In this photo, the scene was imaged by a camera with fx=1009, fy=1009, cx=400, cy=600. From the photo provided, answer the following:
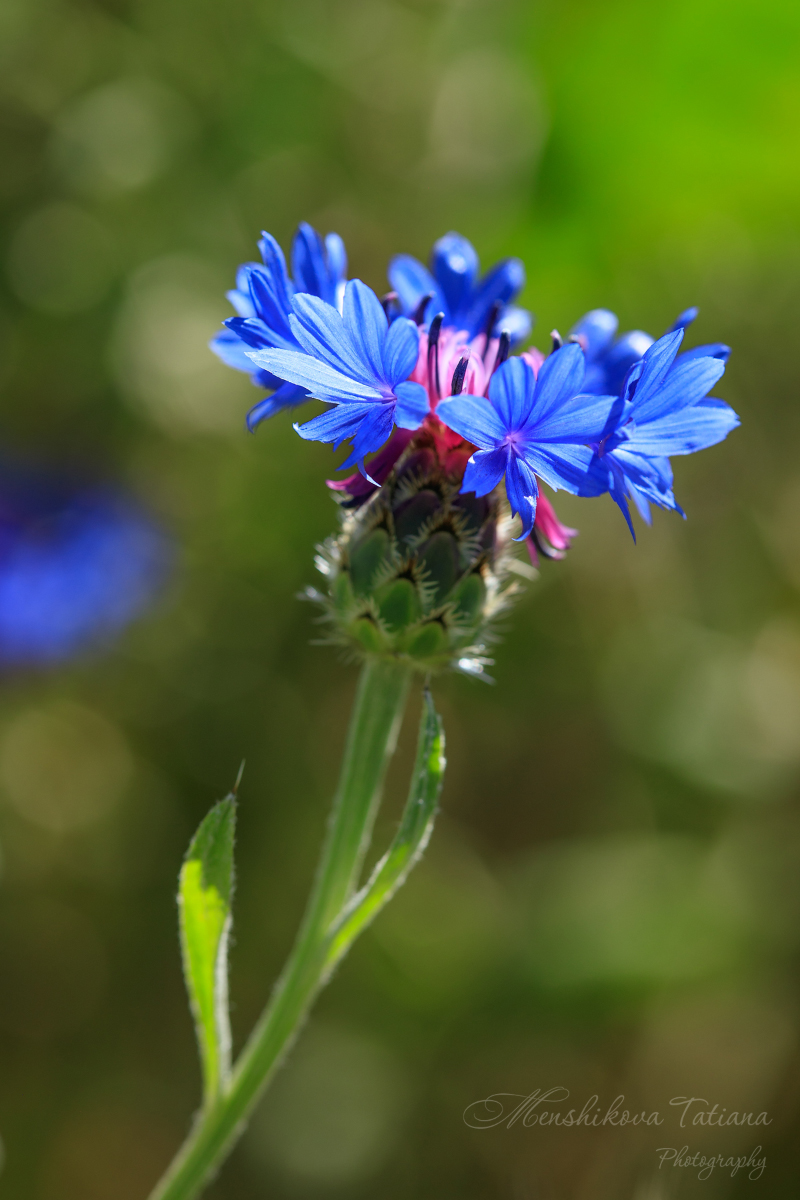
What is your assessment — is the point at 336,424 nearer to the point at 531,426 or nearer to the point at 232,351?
the point at 531,426

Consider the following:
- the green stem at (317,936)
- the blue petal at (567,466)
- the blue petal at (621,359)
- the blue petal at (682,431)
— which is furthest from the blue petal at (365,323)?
the blue petal at (621,359)

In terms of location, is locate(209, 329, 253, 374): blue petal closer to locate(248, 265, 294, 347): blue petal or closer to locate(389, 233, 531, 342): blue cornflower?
locate(248, 265, 294, 347): blue petal

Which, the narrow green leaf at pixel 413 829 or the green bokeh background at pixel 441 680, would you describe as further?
the green bokeh background at pixel 441 680

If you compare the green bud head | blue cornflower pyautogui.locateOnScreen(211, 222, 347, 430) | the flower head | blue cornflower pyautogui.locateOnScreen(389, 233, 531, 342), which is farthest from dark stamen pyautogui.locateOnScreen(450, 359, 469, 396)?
blue cornflower pyautogui.locateOnScreen(389, 233, 531, 342)

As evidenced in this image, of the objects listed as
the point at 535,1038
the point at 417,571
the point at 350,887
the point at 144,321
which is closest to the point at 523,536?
the point at 417,571

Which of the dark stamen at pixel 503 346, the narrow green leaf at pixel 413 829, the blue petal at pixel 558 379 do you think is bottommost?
the narrow green leaf at pixel 413 829
